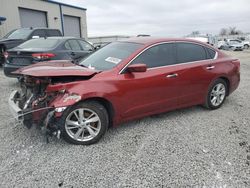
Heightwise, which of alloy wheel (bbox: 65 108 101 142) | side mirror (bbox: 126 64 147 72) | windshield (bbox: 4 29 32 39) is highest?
windshield (bbox: 4 29 32 39)

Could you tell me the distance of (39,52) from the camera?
5.53 metres

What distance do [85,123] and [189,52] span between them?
242 cm

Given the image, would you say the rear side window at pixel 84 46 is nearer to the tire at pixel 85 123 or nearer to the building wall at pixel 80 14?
the tire at pixel 85 123

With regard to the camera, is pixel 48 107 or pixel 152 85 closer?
pixel 48 107

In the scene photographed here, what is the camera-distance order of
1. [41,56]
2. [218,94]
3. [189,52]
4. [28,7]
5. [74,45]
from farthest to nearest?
1. [28,7]
2. [74,45]
3. [41,56]
4. [218,94]
5. [189,52]

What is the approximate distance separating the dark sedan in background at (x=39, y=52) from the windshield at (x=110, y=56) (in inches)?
50.7

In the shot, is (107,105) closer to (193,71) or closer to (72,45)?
(193,71)

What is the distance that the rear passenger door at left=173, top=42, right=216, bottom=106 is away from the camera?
398 centimetres

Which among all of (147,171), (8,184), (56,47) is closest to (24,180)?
(8,184)

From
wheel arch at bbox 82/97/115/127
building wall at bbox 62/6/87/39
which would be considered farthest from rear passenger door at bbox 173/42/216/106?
building wall at bbox 62/6/87/39

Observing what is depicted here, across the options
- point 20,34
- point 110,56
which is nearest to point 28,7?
point 20,34

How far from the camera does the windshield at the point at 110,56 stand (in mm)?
3545

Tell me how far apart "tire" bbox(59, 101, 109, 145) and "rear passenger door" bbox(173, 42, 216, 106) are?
5.16ft

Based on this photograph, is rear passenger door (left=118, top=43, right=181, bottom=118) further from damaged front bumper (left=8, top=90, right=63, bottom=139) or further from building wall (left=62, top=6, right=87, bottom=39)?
building wall (left=62, top=6, right=87, bottom=39)
